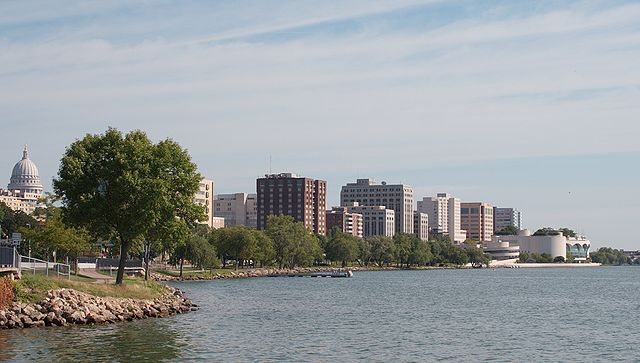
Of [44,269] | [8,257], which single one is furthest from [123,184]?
[8,257]

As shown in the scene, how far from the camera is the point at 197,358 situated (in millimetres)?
54500

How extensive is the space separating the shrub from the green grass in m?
0.87

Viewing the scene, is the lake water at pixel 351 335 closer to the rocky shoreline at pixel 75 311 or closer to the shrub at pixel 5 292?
the rocky shoreline at pixel 75 311

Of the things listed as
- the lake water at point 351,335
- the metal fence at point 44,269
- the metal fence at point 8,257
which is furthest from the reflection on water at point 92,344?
the metal fence at point 44,269

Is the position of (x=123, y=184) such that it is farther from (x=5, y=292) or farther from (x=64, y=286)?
(x=5, y=292)

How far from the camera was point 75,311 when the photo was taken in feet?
226

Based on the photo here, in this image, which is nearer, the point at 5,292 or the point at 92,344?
the point at 92,344

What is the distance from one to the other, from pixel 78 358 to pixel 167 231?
1412 inches

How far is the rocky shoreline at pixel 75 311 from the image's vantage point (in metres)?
64.7

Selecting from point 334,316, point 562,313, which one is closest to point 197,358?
point 334,316

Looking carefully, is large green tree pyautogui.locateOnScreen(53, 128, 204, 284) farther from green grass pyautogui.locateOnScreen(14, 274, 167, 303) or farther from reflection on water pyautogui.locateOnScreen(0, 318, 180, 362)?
reflection on water pyautogui.locateOnScreen(0, 318, 180, 362)

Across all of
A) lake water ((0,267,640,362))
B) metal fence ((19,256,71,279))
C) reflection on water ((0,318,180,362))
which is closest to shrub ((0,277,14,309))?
reflection on water ((0,318,180,362))

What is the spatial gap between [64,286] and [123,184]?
1197 centimetres

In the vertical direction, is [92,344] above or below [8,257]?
below
